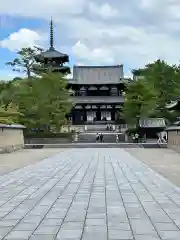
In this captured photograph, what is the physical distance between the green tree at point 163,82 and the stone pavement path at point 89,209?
34469 millimetres

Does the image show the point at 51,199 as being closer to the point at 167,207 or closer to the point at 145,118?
the point at 167,207

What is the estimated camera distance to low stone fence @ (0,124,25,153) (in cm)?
2602

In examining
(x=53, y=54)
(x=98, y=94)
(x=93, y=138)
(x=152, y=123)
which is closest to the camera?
(x=152, y=123)

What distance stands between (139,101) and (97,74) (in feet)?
72.2

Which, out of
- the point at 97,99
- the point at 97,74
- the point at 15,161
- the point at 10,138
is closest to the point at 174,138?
the point at 10,138

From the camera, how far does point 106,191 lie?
29.6 feet

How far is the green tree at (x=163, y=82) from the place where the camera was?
4509 centimetres

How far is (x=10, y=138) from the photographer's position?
93.7 feet

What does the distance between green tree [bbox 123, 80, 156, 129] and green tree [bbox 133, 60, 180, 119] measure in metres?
1.85

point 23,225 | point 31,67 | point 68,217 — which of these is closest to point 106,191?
point 68,217

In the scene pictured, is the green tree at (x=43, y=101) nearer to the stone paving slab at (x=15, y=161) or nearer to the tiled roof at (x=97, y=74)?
the stone paving slab at (x=15, y=161)

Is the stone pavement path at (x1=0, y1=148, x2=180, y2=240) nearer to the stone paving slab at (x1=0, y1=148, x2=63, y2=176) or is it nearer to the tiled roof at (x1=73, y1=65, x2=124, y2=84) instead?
the stone paving slab at (x1=0, y1=148, x2=63, y2=176)

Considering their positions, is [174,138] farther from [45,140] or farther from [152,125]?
[45,140]

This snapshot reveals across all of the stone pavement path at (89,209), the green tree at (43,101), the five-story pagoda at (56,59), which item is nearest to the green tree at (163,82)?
the green tree at (43,101)
